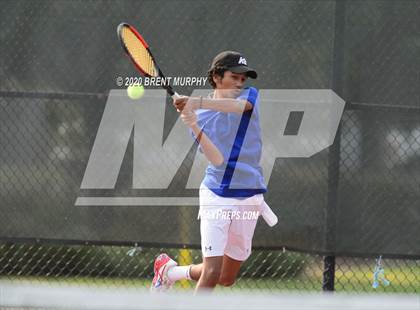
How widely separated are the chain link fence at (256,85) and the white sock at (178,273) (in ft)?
1.65

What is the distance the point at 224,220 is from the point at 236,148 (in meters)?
0.44

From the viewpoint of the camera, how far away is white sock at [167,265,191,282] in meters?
5.45

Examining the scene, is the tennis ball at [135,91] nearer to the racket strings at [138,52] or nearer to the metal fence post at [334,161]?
the racket strings at [138,52]

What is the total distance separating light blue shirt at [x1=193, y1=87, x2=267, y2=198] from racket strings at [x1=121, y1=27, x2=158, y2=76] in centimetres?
42

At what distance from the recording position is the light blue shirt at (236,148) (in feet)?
16.7

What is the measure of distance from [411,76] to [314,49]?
26.0 inches

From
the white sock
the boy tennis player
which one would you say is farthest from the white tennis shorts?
the white sock


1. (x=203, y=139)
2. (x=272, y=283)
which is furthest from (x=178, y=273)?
(x=272, y=283)

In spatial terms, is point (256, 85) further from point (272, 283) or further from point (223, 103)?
point (272, 283)

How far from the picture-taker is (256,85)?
592 centimetres

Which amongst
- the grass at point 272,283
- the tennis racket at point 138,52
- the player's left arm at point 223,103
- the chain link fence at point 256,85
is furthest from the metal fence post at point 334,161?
the tennis racket at point 138,52

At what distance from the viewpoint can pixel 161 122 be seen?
19.6ft

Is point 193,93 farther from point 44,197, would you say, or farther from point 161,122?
point 44,197

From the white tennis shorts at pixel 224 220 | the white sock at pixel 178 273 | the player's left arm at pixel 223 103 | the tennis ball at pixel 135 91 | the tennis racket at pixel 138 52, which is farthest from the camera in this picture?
the tennis ball at pixel 135 91
